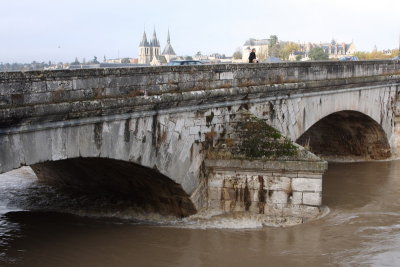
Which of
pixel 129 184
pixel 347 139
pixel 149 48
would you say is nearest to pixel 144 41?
pixel 149 48

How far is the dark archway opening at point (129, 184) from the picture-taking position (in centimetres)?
999

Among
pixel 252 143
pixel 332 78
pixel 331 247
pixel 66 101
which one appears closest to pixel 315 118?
pixel 332 78

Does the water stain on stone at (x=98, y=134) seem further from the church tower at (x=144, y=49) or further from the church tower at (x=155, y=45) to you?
the church tower at (x=155, y=45)

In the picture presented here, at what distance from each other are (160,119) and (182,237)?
2232 millimetres

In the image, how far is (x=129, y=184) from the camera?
36.3 feet

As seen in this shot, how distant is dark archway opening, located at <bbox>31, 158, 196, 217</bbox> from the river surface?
0.78 feet

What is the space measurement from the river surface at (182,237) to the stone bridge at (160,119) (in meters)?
0.52

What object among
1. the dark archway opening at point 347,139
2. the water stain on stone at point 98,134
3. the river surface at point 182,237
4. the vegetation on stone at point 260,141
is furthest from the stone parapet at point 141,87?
the dark archway opening at point 347,139

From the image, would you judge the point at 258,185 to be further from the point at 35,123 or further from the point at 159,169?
the point at 35,123

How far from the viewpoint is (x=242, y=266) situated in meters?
8.84

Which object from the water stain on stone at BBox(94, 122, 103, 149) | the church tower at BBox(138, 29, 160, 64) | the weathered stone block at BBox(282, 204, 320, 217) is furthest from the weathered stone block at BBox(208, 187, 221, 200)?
the church tower at BBox(138, 29, 160, 64)

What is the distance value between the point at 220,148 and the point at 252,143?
24.4 inches

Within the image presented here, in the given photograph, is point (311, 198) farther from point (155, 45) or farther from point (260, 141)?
point (155, 45)

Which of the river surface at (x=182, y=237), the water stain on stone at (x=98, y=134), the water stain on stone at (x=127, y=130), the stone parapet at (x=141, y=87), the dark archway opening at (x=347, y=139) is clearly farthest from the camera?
the dark archway opening at (x=347, y=139)
